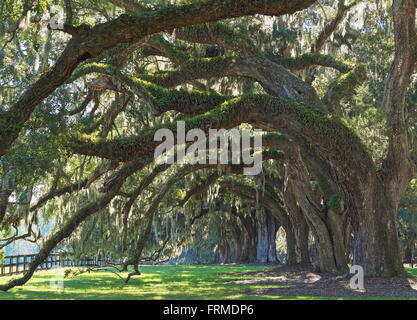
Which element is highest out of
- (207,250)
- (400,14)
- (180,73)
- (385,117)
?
(400,14)

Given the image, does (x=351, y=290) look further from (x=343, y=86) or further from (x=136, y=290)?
(x=343, y=86)

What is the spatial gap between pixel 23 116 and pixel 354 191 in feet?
30.8

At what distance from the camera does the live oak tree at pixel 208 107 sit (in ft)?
32.5

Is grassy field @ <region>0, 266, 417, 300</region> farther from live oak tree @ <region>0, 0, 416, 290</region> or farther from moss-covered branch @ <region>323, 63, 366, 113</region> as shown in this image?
moss-covered branch @ <region>323, 63, 366, 113</region>

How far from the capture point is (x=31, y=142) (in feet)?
35.0

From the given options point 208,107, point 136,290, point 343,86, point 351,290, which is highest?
point 343,86

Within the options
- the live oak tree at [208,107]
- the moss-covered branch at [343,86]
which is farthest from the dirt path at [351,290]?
the moss-covered branch at [343,86]

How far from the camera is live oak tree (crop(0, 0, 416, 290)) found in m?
9.90

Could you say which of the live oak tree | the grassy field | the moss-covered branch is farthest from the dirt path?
the moss-covered branch

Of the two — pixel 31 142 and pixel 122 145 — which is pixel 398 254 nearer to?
pixel 122 145

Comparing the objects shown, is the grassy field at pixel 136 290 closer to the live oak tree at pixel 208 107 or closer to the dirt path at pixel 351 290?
the dirt path at pixel 351 290

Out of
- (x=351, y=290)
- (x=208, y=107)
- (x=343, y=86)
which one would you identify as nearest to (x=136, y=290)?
(x=208, y=107)

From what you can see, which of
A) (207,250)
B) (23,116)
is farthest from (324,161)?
(207,250)

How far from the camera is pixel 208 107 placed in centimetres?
1395
